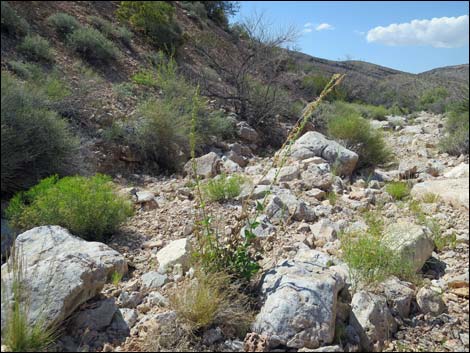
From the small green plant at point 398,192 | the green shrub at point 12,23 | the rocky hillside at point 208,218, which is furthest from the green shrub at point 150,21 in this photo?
the small green plant at point 398,192

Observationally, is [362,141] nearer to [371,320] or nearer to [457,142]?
[457,142]

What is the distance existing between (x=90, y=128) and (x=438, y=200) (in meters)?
4.57

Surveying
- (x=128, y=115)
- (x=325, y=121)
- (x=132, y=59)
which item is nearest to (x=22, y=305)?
(x=128, y=115)

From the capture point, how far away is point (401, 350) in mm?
2096

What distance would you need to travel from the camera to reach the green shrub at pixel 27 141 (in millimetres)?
3889

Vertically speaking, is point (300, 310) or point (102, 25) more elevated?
point (102, 25)

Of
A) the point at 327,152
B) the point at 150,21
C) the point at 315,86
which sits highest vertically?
the point at 150,21

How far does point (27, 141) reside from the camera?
13.1 feet

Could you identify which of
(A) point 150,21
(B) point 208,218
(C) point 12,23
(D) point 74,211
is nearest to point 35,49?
(C) point 12,23

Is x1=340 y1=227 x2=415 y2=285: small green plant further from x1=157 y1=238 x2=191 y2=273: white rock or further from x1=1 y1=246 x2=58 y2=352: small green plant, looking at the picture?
x1=1 y1=246 x2=58 y2=352: small green plant

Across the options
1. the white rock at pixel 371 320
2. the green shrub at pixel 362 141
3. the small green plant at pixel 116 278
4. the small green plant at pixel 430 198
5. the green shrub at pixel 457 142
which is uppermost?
the green shrub at pixel 457 142

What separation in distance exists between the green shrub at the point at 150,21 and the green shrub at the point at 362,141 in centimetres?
636

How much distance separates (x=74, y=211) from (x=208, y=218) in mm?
1267

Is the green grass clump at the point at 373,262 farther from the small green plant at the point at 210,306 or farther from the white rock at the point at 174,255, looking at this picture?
the white rock at the point at 174,255
